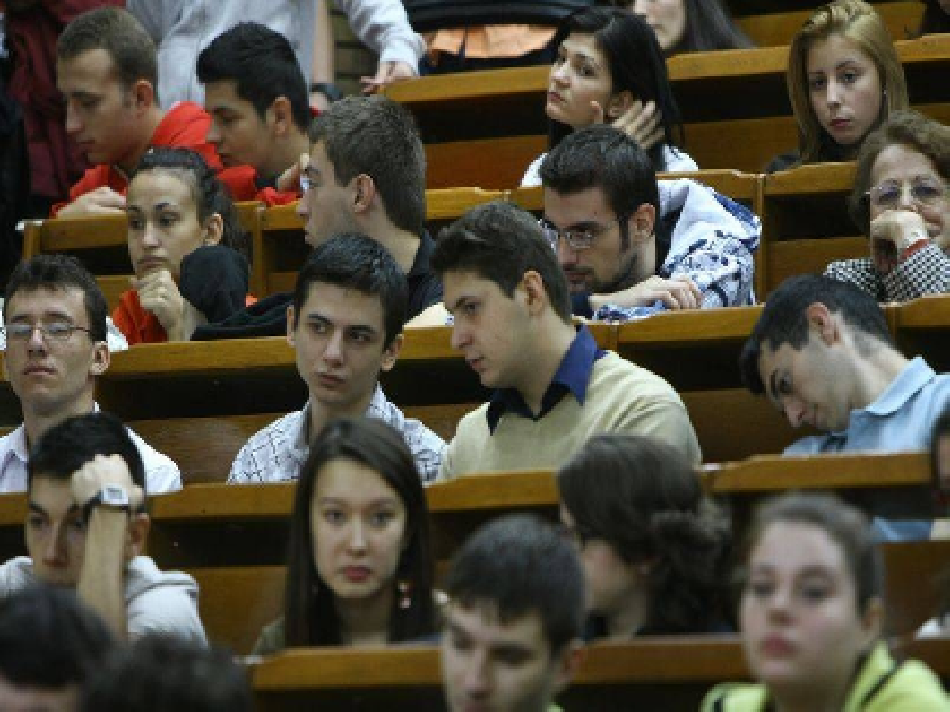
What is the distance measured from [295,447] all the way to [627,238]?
53 centimetres

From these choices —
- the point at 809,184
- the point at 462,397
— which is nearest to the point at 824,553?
the point at 462,397

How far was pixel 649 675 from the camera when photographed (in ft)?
6.23

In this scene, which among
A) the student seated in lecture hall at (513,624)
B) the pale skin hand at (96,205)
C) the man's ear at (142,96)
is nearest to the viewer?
the student seated in lecture hall at (513,624)

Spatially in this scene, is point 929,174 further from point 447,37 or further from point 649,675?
point 447,37

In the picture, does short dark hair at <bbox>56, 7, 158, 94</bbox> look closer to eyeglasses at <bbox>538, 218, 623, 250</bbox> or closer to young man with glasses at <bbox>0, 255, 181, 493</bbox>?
young man with glasses at <bbox>0, 255, 181, 493</bbox>

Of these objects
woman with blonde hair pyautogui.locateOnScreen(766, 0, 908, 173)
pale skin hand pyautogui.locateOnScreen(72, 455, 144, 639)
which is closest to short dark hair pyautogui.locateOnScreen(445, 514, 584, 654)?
pale skin hand pyautogui.locateOnScreen(72, 455, 144, 639)

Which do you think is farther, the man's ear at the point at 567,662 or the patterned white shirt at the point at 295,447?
the patterned white shirt at the point at 295,447

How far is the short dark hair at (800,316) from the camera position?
8.00 feet

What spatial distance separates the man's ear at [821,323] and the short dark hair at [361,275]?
1.67 feet

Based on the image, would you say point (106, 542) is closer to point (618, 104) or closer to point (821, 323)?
point (821, 323)

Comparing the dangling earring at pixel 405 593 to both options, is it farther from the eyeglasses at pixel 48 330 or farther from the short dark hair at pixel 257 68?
the short dark hair at pixel 257 68

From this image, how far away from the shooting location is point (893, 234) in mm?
2742

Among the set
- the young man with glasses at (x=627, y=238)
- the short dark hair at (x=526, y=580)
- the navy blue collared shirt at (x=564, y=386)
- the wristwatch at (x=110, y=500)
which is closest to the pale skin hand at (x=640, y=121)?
the young man with glasses at (x=627, y=238)

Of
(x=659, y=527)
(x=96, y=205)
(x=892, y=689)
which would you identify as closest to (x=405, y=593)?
(x=659, y=527)
